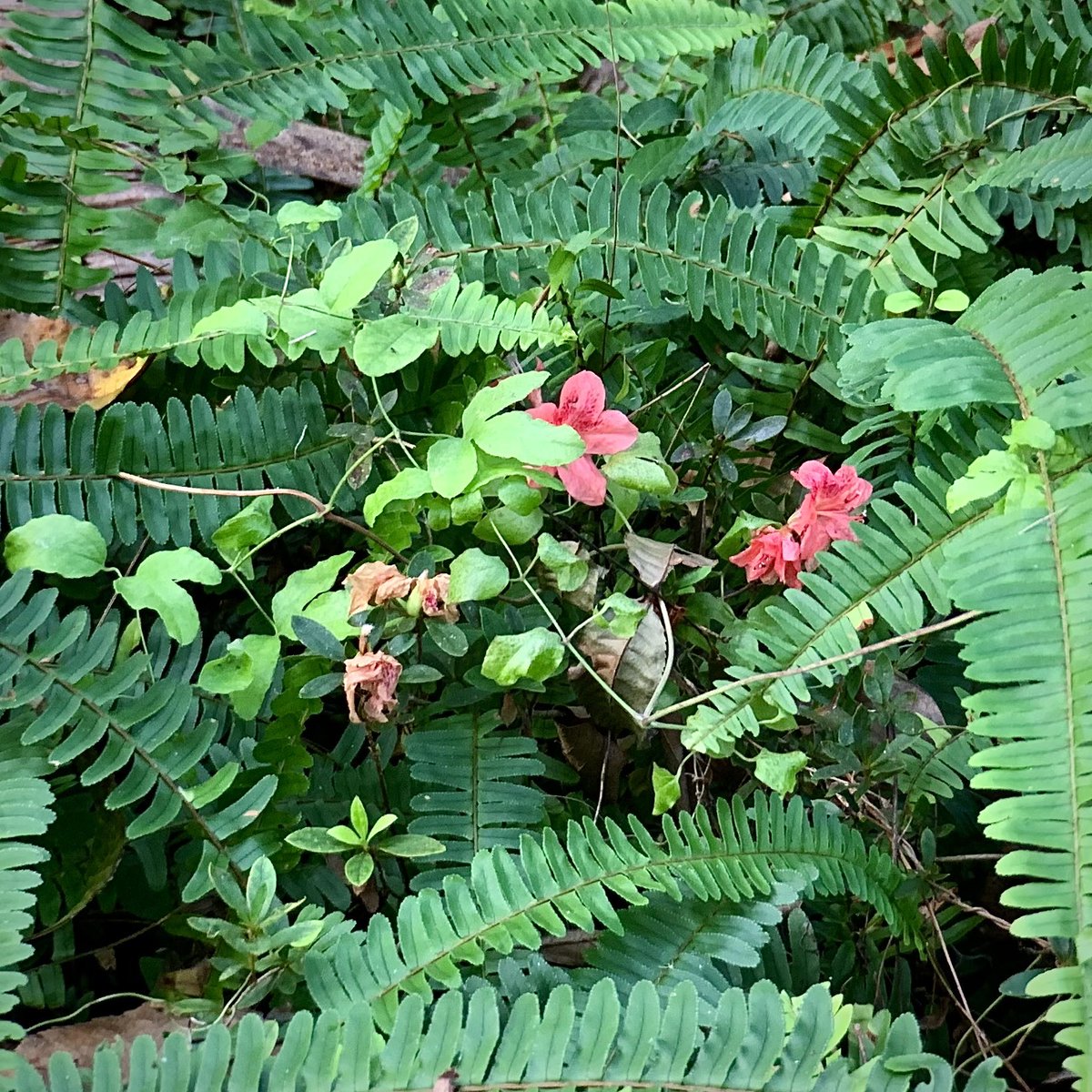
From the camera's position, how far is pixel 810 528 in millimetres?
1042

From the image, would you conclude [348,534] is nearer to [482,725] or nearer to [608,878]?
[482,725]

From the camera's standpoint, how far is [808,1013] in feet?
2.34

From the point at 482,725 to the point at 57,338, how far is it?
0.74m

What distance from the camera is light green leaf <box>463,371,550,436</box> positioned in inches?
37.8

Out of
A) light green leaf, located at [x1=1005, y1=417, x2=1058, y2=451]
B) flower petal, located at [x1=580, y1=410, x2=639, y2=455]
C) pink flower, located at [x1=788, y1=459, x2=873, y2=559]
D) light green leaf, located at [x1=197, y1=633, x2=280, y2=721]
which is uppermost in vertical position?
light green leaf, located at [x1=1005, y1=417, x2=1058, y2=451]

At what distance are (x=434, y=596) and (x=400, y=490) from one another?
0.38 feet

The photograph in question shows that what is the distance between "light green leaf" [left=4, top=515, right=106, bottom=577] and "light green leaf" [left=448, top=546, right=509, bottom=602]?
0.37 meters

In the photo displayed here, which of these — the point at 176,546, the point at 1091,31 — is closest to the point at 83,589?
the point at 176,546

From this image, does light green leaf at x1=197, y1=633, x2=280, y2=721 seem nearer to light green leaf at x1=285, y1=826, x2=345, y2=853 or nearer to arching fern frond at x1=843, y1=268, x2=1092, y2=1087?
light green leaf at x1=285, y1=826, x2=345, y2=853

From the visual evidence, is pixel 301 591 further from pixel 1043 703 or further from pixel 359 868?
pixel 1043 703

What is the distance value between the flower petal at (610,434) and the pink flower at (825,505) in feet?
0.61

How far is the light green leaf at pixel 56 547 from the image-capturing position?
3.29ft

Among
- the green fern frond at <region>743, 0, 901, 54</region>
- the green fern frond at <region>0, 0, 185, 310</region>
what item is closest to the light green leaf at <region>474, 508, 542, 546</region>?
the green fern frond at <region>0, 0, 185, 310</region>

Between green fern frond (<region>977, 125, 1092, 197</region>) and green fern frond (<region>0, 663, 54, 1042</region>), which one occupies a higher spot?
green fern frond (<region>977, 125, 1092, 197</region>)
